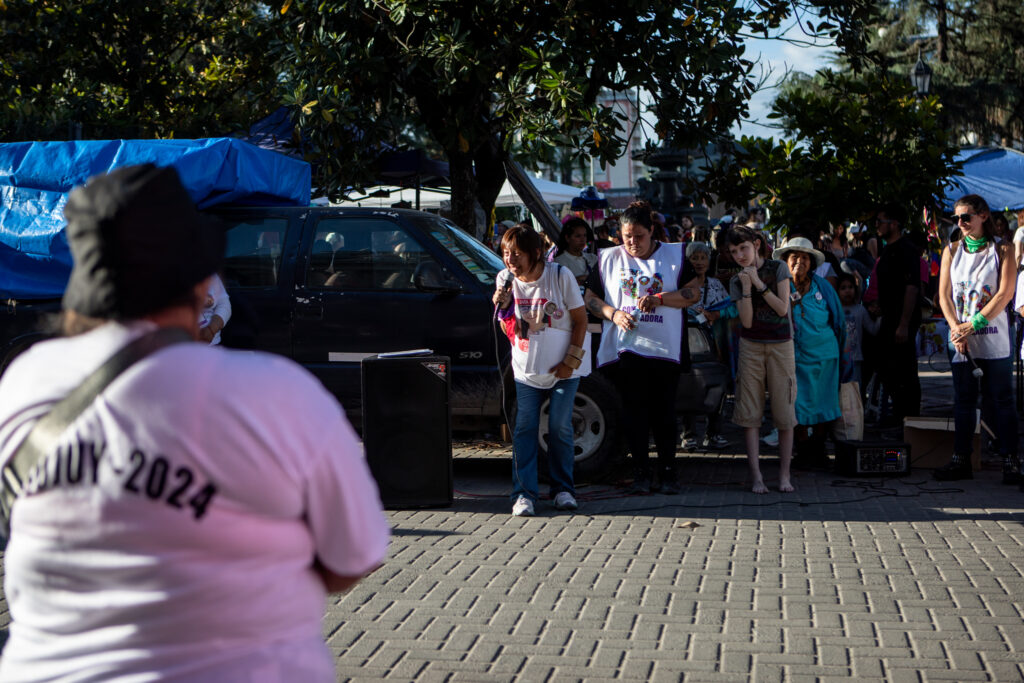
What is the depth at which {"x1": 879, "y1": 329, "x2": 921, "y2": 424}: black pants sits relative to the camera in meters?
10.8

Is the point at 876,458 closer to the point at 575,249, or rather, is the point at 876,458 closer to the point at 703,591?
the point at 575,249

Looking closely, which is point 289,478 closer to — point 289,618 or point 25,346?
point 289,618

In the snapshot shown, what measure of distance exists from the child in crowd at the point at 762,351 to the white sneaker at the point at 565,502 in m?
1.40

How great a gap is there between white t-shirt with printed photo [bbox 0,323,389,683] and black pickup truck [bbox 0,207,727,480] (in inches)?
263

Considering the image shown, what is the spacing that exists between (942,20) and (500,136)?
11527 mm

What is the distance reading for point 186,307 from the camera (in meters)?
1.95

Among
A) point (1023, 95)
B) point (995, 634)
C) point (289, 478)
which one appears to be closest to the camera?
point (289, 478)

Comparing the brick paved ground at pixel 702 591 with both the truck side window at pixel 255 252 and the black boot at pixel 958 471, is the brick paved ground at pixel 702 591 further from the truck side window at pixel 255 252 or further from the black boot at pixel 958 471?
the truck side window at pixel 255 252

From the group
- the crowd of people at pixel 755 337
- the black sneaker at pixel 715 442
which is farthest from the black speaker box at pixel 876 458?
Answer: the black sneaker at pixel 715 442

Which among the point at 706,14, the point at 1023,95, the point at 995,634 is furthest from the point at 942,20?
the point at 1023,95

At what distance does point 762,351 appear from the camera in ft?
28.4

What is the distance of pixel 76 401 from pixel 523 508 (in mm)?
6059

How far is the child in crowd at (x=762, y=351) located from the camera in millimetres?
8523

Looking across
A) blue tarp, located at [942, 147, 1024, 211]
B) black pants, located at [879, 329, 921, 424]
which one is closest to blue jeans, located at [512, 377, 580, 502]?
black pants, located at [879, 329, 921, 424]
